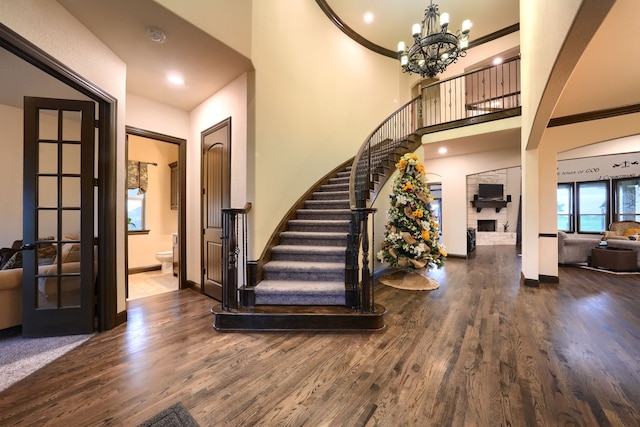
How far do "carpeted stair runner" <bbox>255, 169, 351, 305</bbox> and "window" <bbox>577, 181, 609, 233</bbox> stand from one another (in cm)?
1027

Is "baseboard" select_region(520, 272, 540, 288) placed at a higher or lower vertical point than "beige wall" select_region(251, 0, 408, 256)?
lower

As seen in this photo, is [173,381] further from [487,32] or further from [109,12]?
[487,32]

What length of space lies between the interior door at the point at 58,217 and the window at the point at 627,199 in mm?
13670

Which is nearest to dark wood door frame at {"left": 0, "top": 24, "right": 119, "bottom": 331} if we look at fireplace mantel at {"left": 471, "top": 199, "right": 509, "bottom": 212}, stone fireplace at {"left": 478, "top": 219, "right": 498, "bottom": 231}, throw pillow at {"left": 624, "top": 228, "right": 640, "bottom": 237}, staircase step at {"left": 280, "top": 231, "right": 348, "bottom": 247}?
staircase step at {"left": 280, "top": 231, "right": 348, "bottom": 247}

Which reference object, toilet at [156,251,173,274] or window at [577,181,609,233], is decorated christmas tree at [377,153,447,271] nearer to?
toilet at [156,251,173,274]

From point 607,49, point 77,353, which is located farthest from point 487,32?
point 77,353

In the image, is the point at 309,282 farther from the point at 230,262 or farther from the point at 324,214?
the point at 324,214

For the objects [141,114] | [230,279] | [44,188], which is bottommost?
[230,279]

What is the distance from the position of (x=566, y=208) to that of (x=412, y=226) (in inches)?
376

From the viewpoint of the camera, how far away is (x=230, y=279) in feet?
9.63

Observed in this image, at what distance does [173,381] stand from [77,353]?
1151 mm

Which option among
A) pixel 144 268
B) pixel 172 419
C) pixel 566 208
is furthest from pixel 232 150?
pixel 566 208

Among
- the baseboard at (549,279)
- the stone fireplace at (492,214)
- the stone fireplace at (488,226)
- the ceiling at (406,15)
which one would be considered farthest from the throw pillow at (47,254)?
the stone fireplace at (488,226)

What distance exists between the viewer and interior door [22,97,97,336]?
8.58 feet
